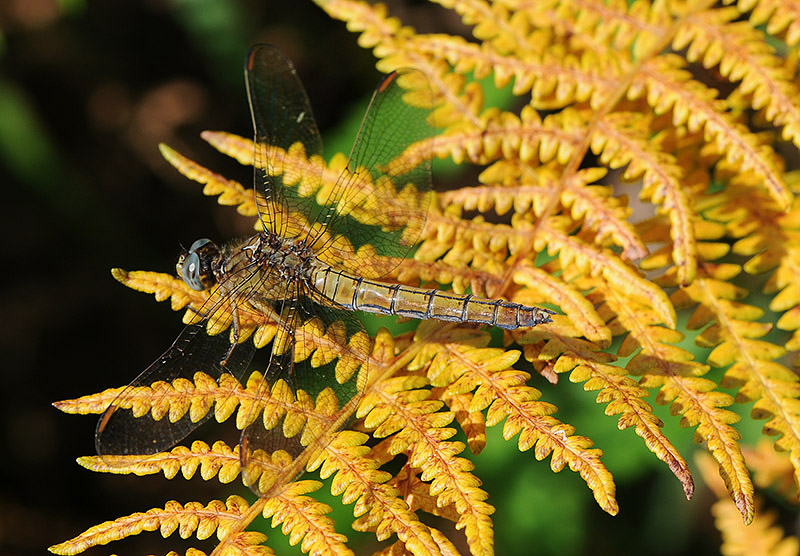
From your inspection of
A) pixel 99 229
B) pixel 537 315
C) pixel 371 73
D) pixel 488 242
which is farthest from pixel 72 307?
pixel 537 315

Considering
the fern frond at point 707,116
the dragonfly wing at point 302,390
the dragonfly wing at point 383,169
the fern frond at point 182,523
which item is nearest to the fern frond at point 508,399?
the dragonfly wing at point 302,390

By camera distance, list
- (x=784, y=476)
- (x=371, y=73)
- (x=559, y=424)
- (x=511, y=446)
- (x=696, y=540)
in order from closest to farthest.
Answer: (x=559, y=424) < (x=784, y=476) < (x=511, y=446) < (x=696, y=540) < (x=371, y=73)

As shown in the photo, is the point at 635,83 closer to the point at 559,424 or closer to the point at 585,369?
the point at 585,369

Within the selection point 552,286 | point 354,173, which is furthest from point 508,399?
point 354,173

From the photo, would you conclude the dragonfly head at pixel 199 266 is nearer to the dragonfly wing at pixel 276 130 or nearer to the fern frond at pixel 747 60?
the dragonfly wing at pixel 276 130

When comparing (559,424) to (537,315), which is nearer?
(559,424)

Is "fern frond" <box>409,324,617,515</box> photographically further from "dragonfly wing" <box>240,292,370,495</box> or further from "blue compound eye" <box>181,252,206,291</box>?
"blue compound eye" <box>181,252,206,291</box>

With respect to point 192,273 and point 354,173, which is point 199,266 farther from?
point 354,173
